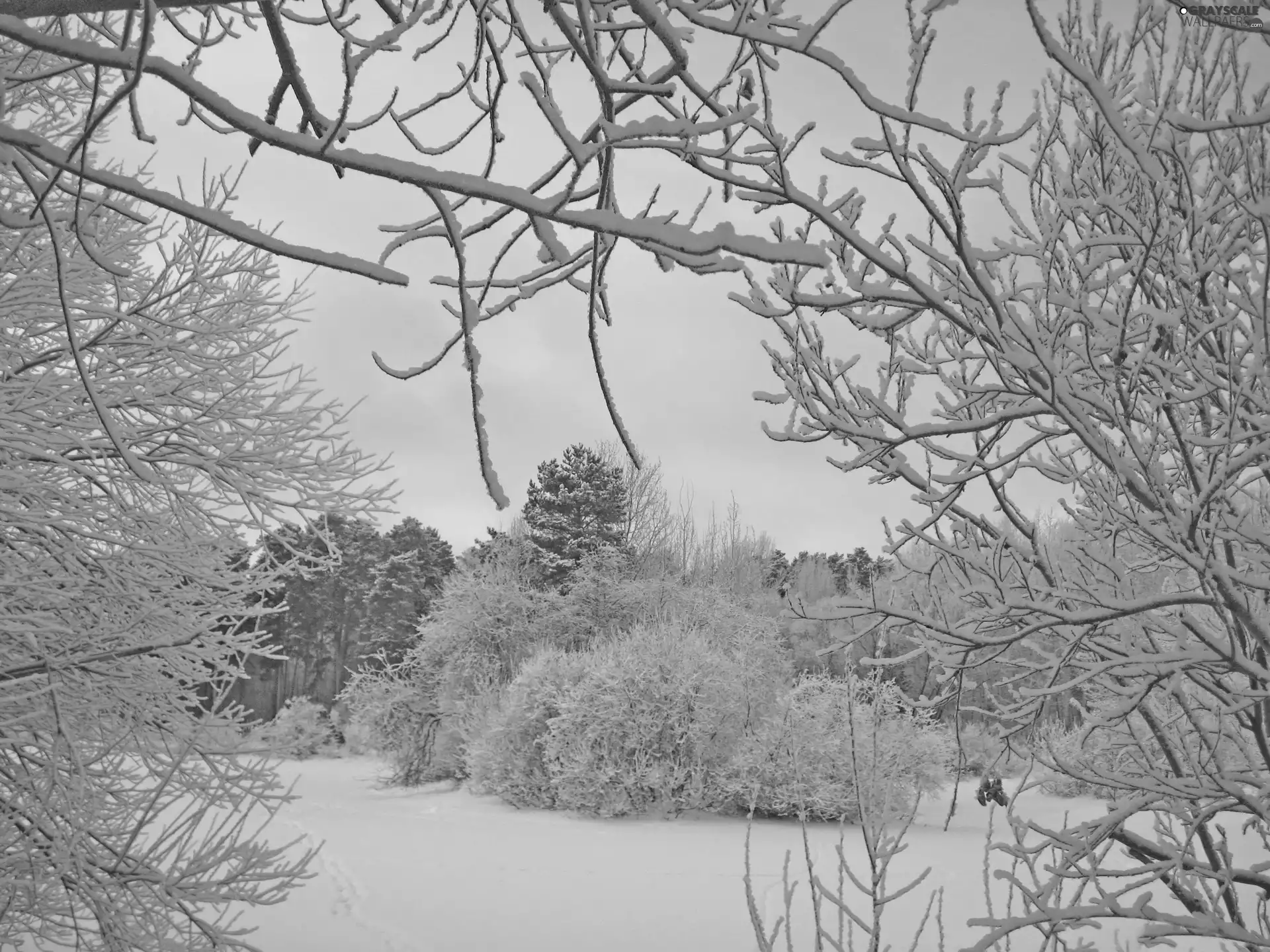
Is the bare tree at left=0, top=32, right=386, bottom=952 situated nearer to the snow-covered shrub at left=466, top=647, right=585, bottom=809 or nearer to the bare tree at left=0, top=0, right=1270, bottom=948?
the bare tree at left=0, top=0, right=1270, bottom=948

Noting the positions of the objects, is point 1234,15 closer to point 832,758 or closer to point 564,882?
point 564,882

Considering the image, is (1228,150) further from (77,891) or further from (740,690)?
(740,690)

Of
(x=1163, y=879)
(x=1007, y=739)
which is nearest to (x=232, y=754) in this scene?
(x=1007, y=739)

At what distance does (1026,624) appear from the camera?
2475 mm

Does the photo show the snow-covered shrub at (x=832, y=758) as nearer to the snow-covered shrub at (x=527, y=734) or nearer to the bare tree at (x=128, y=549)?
the snow-covered shrub at (x=527, y=734)

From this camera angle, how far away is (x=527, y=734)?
14.1 metres

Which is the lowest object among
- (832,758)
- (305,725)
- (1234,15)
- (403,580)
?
(305,725)

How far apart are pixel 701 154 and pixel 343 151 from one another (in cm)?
47

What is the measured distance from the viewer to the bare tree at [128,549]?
157 inches

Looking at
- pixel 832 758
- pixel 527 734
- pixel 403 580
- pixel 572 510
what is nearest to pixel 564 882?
pixel 832 758

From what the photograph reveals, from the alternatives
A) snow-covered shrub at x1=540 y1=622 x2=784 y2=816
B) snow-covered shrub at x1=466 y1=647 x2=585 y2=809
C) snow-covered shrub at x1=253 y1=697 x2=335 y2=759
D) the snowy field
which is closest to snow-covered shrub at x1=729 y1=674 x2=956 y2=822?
the snowy field

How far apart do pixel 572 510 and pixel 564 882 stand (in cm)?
1439

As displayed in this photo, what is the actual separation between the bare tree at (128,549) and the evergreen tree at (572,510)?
15798mm

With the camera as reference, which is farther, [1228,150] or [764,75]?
[1228,150]
